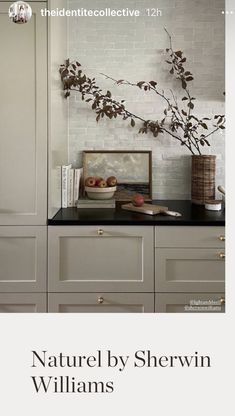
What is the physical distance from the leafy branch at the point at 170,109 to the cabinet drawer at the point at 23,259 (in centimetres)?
42

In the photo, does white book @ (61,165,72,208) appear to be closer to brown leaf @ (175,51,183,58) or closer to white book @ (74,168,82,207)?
white book @ (74,168,82,207)

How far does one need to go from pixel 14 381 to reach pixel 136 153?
867 millimetres

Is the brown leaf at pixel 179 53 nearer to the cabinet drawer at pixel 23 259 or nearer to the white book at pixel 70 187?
the white book at pixel 70 187

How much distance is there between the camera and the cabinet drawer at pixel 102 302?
121 cm

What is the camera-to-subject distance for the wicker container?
1442 millimetres

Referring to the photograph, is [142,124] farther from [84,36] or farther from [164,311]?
[164,311]

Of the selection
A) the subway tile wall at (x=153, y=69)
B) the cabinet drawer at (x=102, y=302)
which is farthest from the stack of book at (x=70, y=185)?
the cabinet drawer at (x=102, y=302)

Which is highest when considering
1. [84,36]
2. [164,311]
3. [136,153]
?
[84,36]

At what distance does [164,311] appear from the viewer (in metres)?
1.22

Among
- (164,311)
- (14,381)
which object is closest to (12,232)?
(164,311)

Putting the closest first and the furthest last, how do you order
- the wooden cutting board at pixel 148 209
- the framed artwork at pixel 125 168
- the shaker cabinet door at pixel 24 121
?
the shaker cabinet door at pixel 24 121 → the wooden cutting board at pixel 148 209 → the framed artwork at pixel 125 168

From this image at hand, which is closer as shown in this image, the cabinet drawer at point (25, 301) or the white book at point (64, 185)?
the cabinet drawer at point (25, 301)

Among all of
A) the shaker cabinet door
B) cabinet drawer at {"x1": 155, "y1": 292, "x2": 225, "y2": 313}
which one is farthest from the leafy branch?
cabinet drawer at {"x1": 155, "y1": 292, "x2": 225, "y2": 313}

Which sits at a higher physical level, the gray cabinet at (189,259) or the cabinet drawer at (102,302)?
the gray cabinet at (189,259)
